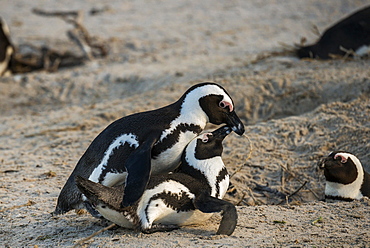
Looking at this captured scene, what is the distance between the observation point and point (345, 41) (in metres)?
7.06

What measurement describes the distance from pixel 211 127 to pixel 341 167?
1607 mm

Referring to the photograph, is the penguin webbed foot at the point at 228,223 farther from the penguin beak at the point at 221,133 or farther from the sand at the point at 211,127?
the penguin beak at the point at 221,133

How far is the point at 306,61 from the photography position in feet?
22.4

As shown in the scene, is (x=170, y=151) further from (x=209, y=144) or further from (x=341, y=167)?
(x=341, y=167)

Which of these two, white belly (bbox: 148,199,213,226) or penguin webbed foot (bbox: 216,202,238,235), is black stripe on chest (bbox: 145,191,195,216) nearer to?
white belly (bbox: 148,199,213,226)

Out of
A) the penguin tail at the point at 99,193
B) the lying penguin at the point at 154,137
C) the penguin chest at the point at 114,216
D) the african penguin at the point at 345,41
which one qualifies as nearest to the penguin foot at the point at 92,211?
the lying penguin at the point at 154,137

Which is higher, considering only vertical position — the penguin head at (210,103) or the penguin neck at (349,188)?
the penguin head at (210,103)

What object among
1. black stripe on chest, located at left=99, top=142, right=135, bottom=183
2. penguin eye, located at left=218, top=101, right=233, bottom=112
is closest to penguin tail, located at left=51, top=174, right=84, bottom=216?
black stripe on chest, located at left=99, top=142, right=135, bottom=183

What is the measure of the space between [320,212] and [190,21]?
24.9 ft

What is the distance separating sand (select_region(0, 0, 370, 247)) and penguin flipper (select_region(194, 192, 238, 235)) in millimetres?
66

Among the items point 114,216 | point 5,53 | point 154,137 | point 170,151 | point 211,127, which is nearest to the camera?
point 114,216

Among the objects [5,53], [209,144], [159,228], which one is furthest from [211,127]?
[5,53]

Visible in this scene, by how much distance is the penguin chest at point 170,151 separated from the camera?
3221 mm

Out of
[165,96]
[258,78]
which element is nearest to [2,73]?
[165,96]
